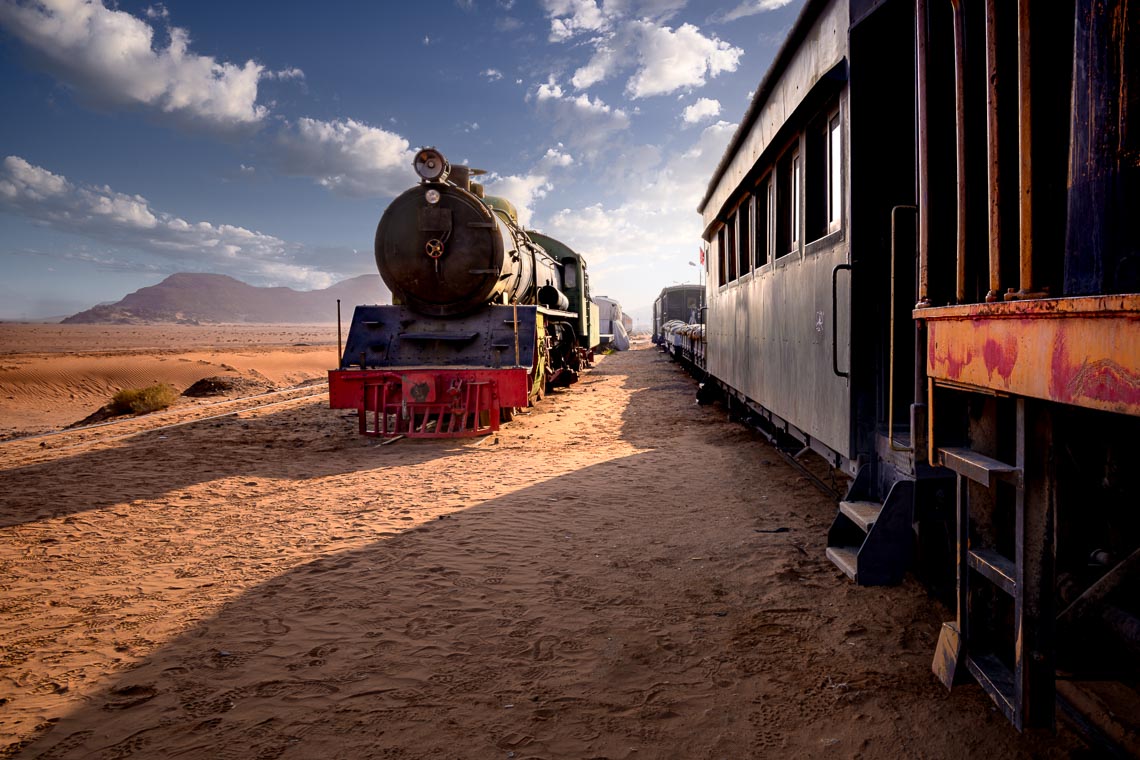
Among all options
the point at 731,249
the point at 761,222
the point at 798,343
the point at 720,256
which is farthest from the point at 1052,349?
the point at 720,256

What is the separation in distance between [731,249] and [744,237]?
1015 mm

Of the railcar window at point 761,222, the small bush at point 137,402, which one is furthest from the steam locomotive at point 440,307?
the small bush at point 137,402

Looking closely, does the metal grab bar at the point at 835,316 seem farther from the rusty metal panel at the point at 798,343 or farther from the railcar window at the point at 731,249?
the railcar window at the point at 731,249

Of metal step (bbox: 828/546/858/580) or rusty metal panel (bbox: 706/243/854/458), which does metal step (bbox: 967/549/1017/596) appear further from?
rusty metal panel (bbox: 706/243/854/458)

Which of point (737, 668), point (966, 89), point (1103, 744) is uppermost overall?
point (966, 89)

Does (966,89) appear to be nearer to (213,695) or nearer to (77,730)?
(213,695)

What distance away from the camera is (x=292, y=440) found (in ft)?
27.3

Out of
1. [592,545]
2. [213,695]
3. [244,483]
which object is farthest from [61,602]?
[592,545]

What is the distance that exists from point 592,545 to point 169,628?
7.96 feet

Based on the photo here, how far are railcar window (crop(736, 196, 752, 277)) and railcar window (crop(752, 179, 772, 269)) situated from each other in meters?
0.29

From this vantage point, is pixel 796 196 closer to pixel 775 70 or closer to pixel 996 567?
pixel 775 70

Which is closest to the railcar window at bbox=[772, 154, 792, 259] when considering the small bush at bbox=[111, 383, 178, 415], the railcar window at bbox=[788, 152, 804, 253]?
the railcar window at bbox=[788, 152, 804, 253]

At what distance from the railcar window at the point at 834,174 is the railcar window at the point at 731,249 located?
11.3 feet

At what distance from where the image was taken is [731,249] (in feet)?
25.5
